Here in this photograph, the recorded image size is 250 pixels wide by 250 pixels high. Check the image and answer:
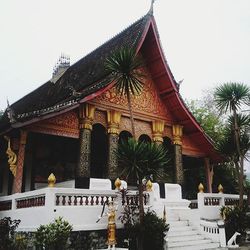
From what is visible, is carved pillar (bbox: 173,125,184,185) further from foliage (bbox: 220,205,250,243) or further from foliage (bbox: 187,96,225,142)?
foliage (bbox: 187,96,225,142)

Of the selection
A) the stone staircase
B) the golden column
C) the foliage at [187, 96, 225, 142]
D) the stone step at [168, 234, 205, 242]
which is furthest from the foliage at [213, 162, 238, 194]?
the stone step at [168, 234, 205, 242]

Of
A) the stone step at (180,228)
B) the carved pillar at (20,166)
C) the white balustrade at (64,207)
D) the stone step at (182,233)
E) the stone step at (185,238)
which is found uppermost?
the carved pillar at (20,166)

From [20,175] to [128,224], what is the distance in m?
3.63

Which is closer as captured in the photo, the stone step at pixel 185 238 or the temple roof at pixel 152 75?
the stone step at pixel 185 238

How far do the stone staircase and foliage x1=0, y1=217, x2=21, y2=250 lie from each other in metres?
4.29

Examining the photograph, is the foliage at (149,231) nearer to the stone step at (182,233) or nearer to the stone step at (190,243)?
the stone step at (190,243)

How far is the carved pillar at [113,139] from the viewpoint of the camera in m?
12.2

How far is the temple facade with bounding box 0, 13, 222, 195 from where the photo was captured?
37.6 feet

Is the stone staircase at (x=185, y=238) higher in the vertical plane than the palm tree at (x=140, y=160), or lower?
lower

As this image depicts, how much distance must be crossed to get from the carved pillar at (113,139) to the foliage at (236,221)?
13.9ft

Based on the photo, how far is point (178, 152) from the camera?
A: 15062 mm

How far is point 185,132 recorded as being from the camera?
52.3 feet

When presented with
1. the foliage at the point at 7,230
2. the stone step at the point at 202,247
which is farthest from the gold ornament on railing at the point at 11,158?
the stone step at the point at 202,247

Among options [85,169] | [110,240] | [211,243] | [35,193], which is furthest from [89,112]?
[211,243]
